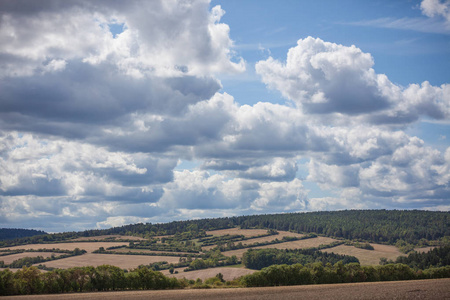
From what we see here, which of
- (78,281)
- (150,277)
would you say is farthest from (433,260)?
(78,281)

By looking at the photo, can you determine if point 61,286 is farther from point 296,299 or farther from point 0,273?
point 296,299

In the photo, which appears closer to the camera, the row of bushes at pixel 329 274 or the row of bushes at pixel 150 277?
the row of bushes at pixel 150 277

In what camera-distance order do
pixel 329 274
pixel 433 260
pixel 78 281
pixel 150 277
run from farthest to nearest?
1. pixel 433 260
2. pixel 329 274
3. pixel 150 277
4. pixel 78 281

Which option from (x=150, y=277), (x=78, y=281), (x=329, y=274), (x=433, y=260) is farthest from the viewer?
(x=433, y=260)

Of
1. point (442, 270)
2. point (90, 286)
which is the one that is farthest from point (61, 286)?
point (442, 270)

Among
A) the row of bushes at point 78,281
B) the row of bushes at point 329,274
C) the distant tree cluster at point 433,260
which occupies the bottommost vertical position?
the distant tree cluster at point 433,260

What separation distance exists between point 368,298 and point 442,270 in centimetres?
5881

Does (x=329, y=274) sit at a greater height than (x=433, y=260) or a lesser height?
greater

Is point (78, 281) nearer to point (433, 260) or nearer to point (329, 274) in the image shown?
point (329, 274)

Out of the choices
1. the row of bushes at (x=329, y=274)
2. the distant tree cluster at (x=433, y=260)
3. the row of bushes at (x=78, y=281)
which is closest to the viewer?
the row of bushes at (x=78, y=281)

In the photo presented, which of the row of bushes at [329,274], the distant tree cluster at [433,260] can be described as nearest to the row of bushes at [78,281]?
the row of bushes at [329,274]

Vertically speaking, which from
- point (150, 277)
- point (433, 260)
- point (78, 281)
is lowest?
A: point (433, 260)

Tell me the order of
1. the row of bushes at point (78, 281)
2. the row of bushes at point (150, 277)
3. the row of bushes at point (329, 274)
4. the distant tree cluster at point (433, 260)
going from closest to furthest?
the row of bushes at point (78, 281), the row of bushes at point (150, 277), the row of bushes at point (329, 274), the distant tree cluster at point (433, 260)

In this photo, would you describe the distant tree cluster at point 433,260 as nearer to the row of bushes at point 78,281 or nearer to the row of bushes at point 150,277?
the row of bushes at point 150,277
